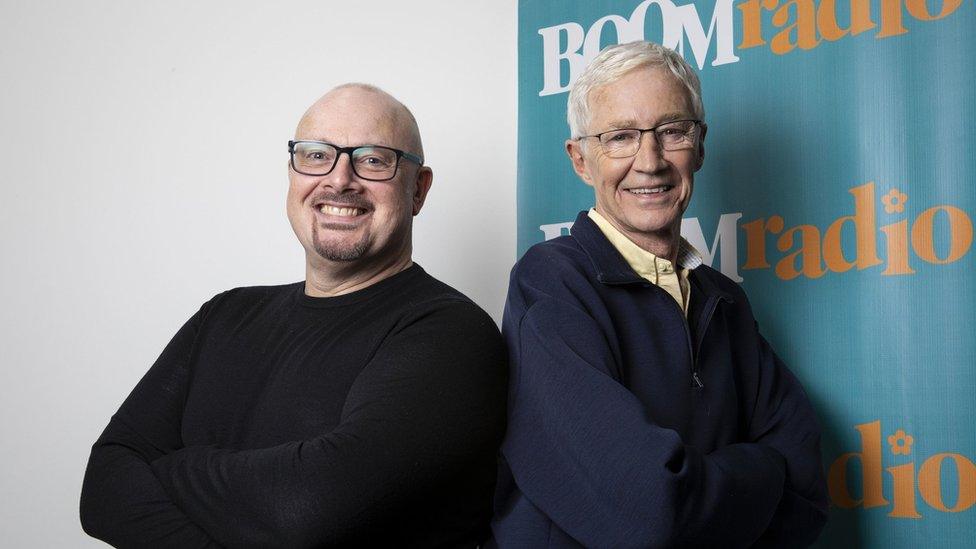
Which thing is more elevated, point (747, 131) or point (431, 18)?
point (431, 18)

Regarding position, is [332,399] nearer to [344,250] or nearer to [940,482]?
[344,250]

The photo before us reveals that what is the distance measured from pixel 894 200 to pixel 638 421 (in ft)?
2.97

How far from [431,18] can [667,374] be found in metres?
1.31

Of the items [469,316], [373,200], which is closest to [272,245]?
[373,200]

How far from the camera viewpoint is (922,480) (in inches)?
67.5

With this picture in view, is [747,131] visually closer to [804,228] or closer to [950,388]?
[804,228]

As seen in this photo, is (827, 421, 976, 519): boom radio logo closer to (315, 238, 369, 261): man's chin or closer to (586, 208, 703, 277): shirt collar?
(586, 208, 703, 277): shirt collar

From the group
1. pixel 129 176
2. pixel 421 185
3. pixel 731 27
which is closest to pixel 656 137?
pixel 421 185

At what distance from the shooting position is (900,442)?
1.73 metres

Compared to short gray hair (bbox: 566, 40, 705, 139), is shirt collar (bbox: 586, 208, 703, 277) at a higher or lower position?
lower

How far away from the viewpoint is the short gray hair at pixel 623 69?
138 cm

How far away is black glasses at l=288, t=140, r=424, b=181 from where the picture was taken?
5.07 ft

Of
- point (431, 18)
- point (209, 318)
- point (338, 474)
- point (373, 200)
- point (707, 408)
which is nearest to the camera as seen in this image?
point (338, 474)

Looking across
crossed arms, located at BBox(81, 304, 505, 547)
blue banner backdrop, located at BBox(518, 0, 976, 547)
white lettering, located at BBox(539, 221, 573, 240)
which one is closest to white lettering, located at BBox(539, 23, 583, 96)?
blue banner backdrop, located at BBox(518, 0, 976, 547)
